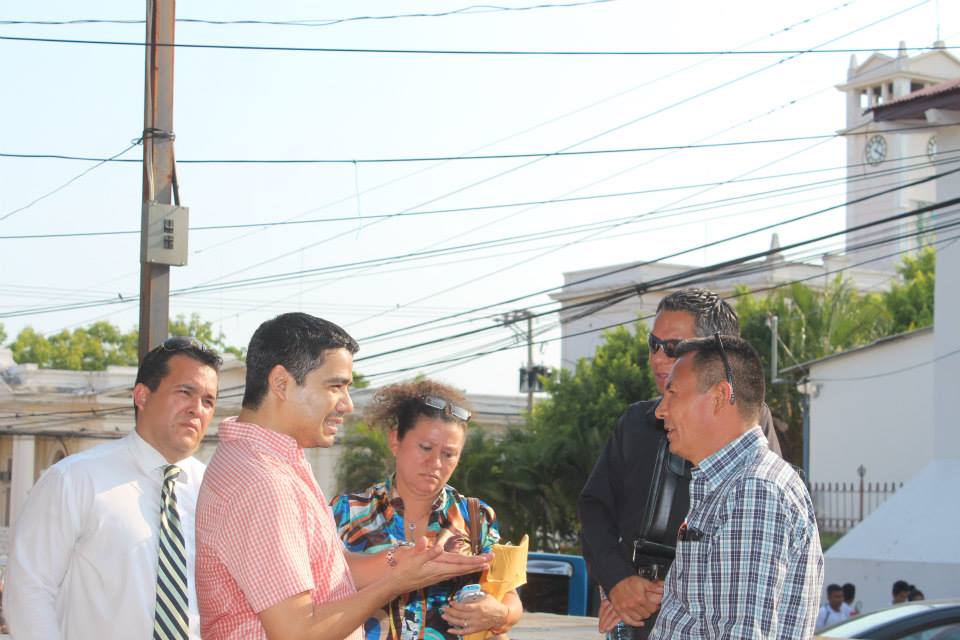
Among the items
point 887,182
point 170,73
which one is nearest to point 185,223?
point 170,73

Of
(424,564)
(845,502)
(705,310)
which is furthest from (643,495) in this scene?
(845,502)

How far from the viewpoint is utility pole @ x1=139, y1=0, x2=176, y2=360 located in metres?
9.47

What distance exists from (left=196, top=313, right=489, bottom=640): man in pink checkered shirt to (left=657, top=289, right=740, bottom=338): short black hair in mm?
1543

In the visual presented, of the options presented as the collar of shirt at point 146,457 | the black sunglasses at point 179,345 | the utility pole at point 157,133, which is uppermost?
the utility pole at point 157,133

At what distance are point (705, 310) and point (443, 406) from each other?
1.15m

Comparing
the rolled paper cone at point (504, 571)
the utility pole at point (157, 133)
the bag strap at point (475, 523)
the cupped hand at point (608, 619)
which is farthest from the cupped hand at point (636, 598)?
the utility pole at point (157, 133)

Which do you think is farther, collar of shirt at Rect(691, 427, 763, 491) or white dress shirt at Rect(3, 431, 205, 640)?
white dress shirt at Rect(3, 431, 205, 640)

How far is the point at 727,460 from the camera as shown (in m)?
3.62

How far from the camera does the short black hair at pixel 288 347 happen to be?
140 inches

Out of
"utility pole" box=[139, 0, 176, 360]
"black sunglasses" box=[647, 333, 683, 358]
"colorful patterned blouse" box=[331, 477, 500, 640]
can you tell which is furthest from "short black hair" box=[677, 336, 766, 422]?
"utility pole" box=[139, 0, 176, 360]

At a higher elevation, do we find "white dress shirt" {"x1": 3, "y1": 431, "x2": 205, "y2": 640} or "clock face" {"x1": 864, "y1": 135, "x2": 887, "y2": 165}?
"clock face" {"x1": 864, "y1": 135, "x2": 887, "y2": 165}

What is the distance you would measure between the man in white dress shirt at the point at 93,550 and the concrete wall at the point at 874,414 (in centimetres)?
2771

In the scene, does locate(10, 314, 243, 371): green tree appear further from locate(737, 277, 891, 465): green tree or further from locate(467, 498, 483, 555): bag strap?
locate(467, 498, 483, 555): bag strap

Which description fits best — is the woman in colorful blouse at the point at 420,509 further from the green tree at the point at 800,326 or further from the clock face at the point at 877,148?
the clock face at the point at 877,148
